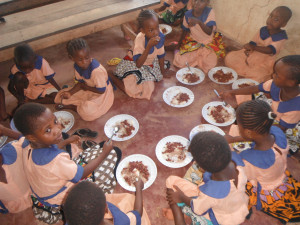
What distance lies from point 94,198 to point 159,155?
4.37ft

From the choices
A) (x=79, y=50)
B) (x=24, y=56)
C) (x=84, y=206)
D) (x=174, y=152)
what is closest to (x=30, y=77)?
(x=24, y=56)

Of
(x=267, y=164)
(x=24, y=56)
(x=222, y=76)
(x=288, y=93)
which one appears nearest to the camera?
(x=267, y=164)

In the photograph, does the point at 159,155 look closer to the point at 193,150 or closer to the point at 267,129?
the point at 193,150

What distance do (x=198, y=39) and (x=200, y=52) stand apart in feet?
0.77

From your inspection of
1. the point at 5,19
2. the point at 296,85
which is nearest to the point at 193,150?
the point at 296,85

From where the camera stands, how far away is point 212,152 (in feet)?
4.85

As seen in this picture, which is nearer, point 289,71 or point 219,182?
point 219,182

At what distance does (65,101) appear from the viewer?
3.23 metres

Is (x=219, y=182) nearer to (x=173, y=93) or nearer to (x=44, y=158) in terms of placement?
(x=44, y=158)

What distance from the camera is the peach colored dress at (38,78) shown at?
316cm

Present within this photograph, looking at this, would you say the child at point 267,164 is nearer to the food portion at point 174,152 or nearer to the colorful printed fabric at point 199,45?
the food portion at point 174,152

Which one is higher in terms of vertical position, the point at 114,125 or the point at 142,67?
the point at 142,67

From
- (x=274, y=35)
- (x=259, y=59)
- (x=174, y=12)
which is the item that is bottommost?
(x=259, y=59)

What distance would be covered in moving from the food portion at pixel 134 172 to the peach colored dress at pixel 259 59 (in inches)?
98.3
